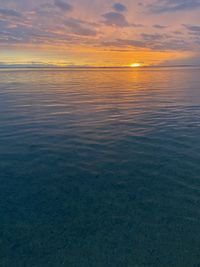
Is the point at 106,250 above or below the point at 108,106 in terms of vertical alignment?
below

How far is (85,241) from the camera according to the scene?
5.73 m

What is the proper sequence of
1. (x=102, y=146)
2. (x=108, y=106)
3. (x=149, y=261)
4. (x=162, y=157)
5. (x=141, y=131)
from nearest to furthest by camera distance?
1. (x=149, y=261)
2. (x=162, y=157)
3. (x=102, y=146)
4. (x=141, y=131)
5. (x=108, y=106)

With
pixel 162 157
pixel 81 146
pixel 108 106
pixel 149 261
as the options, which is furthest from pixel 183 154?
pixel 108 106

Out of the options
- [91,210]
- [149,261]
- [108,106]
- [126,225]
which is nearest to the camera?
[149,261]

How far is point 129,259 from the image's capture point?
5203 millimetres

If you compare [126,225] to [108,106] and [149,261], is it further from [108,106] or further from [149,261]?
[108,106]

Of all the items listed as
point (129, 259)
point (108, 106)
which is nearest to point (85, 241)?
point (129, 259)

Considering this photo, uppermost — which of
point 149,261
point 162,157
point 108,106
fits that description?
point 108,106

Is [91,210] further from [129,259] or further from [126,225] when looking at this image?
[129,259]

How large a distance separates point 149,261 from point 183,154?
21.4 ft

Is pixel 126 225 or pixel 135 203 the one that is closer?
pixel 126 225

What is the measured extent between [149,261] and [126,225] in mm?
1243

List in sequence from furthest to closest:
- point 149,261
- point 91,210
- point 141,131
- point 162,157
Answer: point 141,131 < point 162,157 < point 91,210 < point 149,261

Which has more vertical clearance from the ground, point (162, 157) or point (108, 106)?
point (108, 106)
